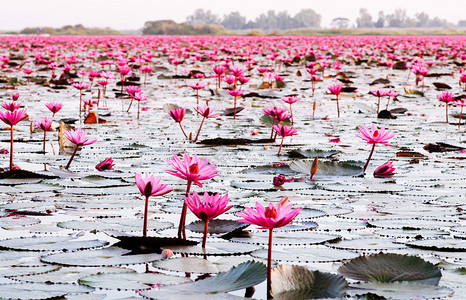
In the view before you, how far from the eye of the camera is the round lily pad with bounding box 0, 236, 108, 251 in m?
1.75

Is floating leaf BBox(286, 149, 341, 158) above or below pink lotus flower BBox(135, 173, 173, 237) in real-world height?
below

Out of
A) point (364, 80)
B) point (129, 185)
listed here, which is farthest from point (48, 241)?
point (364, 80)

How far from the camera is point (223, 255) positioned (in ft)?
5.65

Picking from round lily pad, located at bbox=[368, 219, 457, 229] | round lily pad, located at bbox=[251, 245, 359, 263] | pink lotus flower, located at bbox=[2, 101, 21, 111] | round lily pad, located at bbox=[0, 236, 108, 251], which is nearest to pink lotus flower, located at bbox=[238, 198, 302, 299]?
round lily pad, located at bbox=[251, 245, 359, 263]

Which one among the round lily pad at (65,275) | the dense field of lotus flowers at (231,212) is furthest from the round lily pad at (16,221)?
the round lily pad at (65,275)

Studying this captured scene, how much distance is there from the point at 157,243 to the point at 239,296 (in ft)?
1.39

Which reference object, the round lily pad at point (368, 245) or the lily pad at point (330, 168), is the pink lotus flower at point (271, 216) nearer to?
the round lily pad at point (368, 245)

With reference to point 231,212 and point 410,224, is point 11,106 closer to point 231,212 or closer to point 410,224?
point 231,212

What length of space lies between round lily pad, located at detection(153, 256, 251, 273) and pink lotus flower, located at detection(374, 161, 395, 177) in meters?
1.50

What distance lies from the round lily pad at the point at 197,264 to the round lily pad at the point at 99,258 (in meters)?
0.06

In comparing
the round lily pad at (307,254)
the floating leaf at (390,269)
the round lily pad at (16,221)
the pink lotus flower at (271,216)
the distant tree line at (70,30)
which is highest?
the distant tree line at (70,30)

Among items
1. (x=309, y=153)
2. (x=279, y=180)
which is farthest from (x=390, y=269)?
(x=309, y=153)

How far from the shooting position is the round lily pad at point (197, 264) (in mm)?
1572

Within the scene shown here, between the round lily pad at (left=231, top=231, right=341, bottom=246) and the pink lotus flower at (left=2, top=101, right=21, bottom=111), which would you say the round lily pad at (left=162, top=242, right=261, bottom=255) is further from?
the pink lotus flower at (left=2, top=101, right=21, bottom=111)
